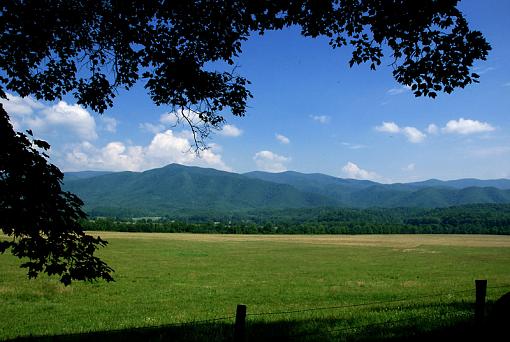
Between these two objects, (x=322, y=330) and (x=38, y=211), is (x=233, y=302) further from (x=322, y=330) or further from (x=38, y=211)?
(x=38, y=211)

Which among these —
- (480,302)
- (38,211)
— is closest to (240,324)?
(38,211)

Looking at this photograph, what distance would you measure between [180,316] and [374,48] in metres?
13.3

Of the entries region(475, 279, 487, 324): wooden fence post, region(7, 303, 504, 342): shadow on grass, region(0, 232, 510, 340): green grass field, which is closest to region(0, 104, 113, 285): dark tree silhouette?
region(7, 303, 504, 342): shadow on grass

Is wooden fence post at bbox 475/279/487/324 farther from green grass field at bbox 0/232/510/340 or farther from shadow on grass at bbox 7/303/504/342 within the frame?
green grass field at bbox 0/232/510/340

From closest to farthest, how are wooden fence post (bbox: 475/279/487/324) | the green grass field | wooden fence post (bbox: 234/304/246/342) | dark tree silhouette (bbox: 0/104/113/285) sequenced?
1. dark tree silhouette (bbox: 0/104/113/285)
2. wooden fence post (bbox: 234/304/246/342)
3. wooden fence post (bbox: 475/279/487/324)
4. the green grass field

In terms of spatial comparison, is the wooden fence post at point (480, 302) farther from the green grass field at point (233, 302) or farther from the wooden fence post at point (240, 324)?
the wooden fence post at point (240, 324)

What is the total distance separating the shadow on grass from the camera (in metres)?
10.2

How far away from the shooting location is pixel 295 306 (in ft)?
68.4

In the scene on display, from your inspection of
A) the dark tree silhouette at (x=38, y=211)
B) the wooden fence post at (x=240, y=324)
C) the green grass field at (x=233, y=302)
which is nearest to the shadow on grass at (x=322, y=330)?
the green grass field at (x=233, y=302)

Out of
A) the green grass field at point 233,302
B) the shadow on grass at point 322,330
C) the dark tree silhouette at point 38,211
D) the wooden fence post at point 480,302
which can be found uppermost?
the dark tree silhouette at point 38,211

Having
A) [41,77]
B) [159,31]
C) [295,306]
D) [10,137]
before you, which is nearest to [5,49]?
[41,77]

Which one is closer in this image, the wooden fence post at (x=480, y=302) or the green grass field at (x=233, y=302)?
the wooden fence post at (x=480, y=302)

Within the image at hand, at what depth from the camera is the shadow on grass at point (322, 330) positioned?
33.4ft

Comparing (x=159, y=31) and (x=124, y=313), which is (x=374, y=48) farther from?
(x=124, y=313)
